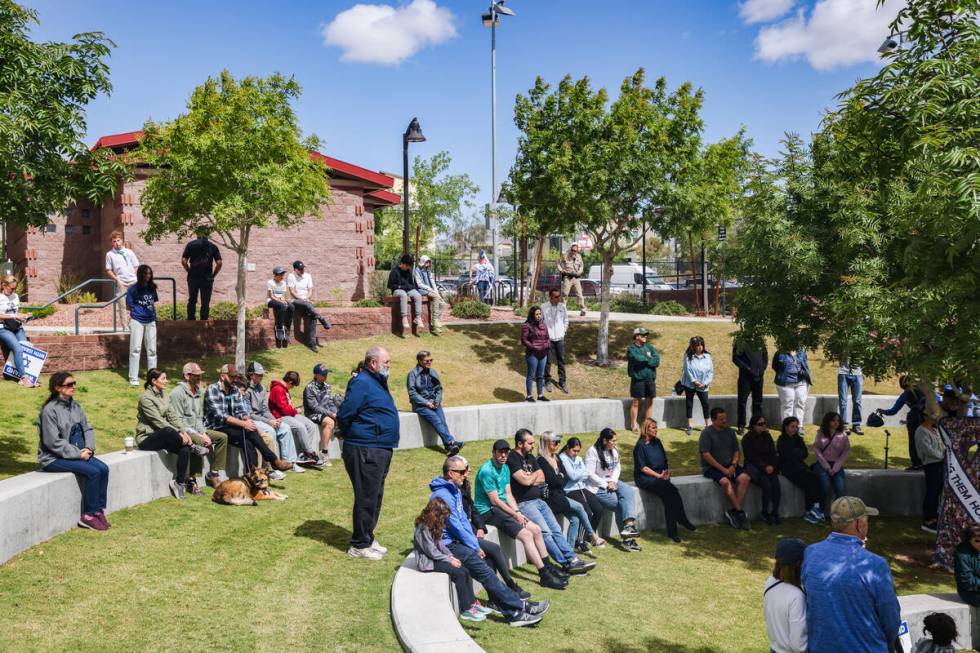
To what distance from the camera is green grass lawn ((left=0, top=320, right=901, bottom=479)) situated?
12195mm

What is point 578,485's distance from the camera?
1030 centimetres

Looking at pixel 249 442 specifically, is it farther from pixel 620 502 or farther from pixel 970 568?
pixel 970 568

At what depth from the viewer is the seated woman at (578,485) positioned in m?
10.2

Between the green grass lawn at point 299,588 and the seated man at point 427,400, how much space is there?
93.0 inches

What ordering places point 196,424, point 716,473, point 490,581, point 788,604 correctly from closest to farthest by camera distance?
point 788,604 < point 490,581 < point 196,424 < point 716,473

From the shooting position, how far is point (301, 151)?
15.1m

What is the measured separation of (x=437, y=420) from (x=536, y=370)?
10.3 feet

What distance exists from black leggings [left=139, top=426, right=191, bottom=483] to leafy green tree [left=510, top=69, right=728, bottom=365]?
36.5 feet

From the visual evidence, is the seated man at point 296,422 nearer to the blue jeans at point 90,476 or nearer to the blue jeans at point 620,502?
the blue jeans at point 90,476

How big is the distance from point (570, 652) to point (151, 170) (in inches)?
757

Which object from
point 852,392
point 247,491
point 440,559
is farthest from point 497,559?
point 852,392

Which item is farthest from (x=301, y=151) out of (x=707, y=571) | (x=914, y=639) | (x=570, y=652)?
(x=914, y=639)

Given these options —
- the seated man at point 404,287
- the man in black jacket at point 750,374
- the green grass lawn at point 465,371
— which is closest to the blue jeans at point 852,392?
the green grass lawn at point 465,371

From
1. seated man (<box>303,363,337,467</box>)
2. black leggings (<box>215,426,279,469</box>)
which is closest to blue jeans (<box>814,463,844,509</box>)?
seated man (<box>303,363,337,467</box>)
